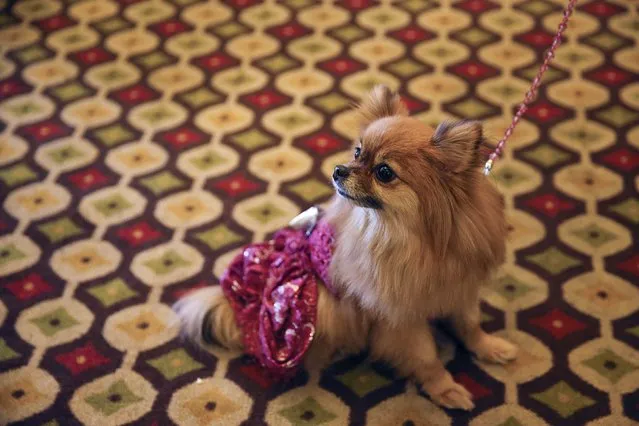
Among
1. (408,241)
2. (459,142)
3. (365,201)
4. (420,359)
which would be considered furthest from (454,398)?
(459,142)

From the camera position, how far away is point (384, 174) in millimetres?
1485

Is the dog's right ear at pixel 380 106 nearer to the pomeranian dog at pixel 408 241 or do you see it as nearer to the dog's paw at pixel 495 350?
the pomeranian dog at pixel 408 241

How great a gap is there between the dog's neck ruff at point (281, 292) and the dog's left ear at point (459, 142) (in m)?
0.37

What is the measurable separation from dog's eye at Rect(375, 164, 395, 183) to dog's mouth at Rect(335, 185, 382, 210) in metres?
0.04

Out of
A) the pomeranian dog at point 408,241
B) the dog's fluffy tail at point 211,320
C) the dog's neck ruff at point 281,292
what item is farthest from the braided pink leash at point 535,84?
the dog's fluffy tail at point 211,320

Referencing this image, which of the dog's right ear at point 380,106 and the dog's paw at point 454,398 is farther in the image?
the dog's paw at point 454,398

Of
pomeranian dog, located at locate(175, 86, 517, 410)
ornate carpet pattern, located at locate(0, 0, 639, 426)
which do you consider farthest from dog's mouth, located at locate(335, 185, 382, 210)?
ornate carpet pattern, located at locate(0, 0, 639, 426)

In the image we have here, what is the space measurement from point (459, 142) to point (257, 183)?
42.6 inches

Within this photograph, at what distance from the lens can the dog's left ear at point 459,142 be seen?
4.53ft

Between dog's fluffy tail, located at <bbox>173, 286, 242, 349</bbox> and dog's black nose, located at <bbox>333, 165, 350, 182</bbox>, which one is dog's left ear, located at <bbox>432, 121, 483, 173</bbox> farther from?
dog's fluffy tail, located at <bbox>173, 286, 242, 349</bbox>

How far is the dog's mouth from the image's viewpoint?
4.89 ft

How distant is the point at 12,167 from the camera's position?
8.04 ft

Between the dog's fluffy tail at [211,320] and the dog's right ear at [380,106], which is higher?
the dog's right ear at [380,106]

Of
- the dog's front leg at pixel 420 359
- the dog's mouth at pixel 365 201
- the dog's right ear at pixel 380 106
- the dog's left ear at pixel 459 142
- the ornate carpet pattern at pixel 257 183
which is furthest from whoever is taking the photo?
the ornate carpet pattern at pixel 257 183
